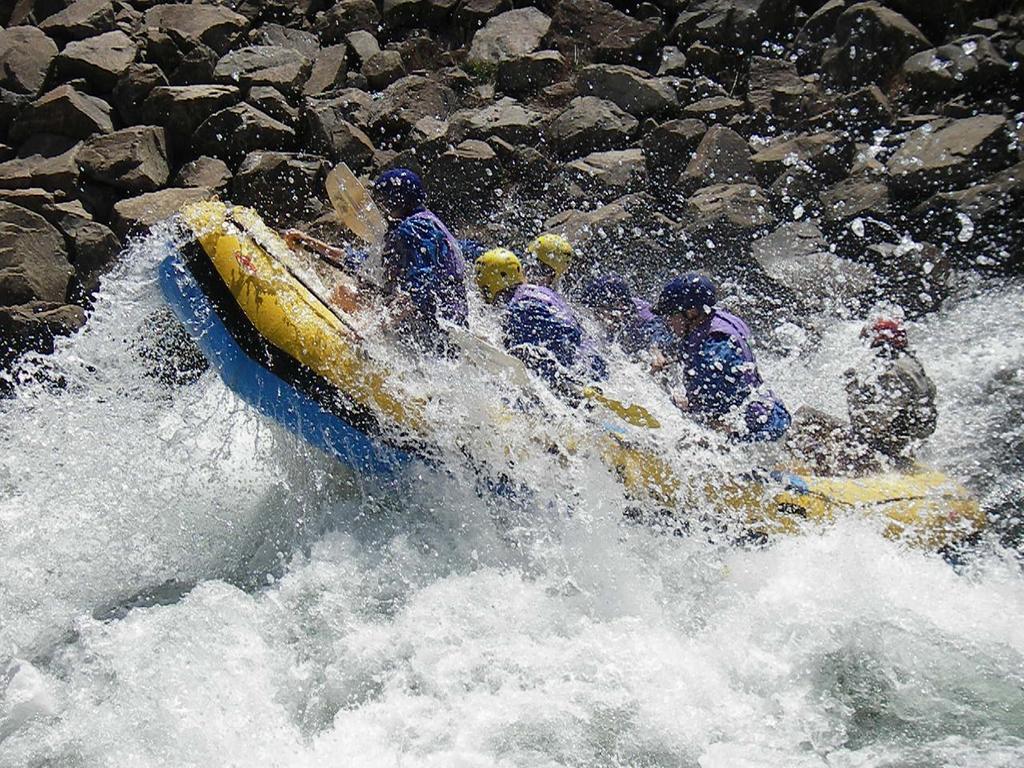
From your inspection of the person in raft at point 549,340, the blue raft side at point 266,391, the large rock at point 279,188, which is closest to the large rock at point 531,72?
the large rock at point 279,188

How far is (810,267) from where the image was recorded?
7.24 m

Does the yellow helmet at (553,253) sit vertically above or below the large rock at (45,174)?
above

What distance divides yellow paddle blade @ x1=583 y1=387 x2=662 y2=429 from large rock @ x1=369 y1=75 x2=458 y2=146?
450 cm

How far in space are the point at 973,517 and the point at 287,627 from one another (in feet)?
11.5

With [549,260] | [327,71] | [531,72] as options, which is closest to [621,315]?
[549,260]

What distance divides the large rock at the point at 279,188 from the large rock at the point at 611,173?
219 cm

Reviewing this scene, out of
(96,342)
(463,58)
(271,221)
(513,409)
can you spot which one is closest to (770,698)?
(513,409)

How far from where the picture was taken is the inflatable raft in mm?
4848

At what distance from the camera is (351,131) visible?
336 inches

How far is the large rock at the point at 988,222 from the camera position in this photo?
6.97 metres

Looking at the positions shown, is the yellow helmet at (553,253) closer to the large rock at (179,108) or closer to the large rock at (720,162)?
the large rock at (720,162)

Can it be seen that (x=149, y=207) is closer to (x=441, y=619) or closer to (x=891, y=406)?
(x=441, y=619)

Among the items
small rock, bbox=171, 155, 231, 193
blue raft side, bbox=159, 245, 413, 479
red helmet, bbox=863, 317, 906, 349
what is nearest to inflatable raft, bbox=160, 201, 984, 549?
blue raft side, bbox=159, 245, 413, 479

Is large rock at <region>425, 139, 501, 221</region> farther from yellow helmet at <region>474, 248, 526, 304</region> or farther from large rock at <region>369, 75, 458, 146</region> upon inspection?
yellow helmet at <region>474, 248, 526, 304</region>
